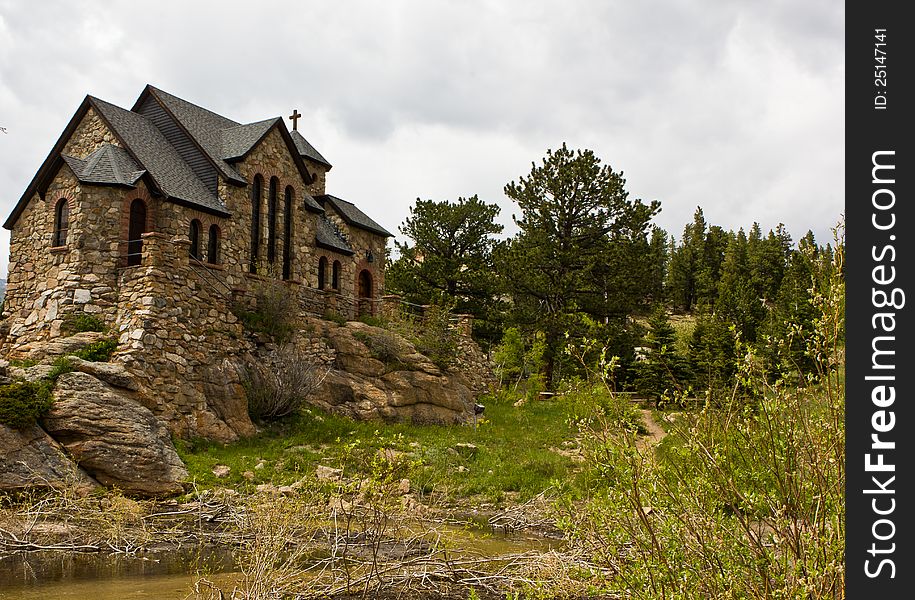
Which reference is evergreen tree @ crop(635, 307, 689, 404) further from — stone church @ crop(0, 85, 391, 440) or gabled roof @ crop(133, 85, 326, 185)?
gabled roof @ crop(133, 85, 326, 185)

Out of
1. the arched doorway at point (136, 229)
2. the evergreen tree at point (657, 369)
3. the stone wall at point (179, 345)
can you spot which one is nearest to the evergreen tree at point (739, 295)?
the evergreen tree at point (657, 369)

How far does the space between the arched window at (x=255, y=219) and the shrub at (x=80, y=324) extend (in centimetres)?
645

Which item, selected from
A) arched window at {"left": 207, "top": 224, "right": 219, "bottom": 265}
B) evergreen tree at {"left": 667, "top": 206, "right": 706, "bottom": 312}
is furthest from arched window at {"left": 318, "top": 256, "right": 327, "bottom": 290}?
evergreen tree at {"left": 667, "top": 206, "right": 706, "bottom": 312}

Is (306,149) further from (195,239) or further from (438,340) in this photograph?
(438,340)

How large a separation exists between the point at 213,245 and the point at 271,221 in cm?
268

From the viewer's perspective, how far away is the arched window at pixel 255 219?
23.9 meters

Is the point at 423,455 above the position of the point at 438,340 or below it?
below

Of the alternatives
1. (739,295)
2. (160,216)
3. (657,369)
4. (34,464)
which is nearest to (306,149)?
(160,216)

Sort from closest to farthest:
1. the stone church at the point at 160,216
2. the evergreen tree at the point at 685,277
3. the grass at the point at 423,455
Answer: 1. the grass at the point at 423,455
2. the stone church at the point at 160,216
3. the evergreen tree at the point at 685,277

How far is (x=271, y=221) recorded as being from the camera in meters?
24.7

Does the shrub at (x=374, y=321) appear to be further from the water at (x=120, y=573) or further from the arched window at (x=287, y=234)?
the water at (x=120, y=573)

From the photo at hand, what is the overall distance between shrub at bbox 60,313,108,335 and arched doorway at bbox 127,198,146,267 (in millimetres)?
2520
